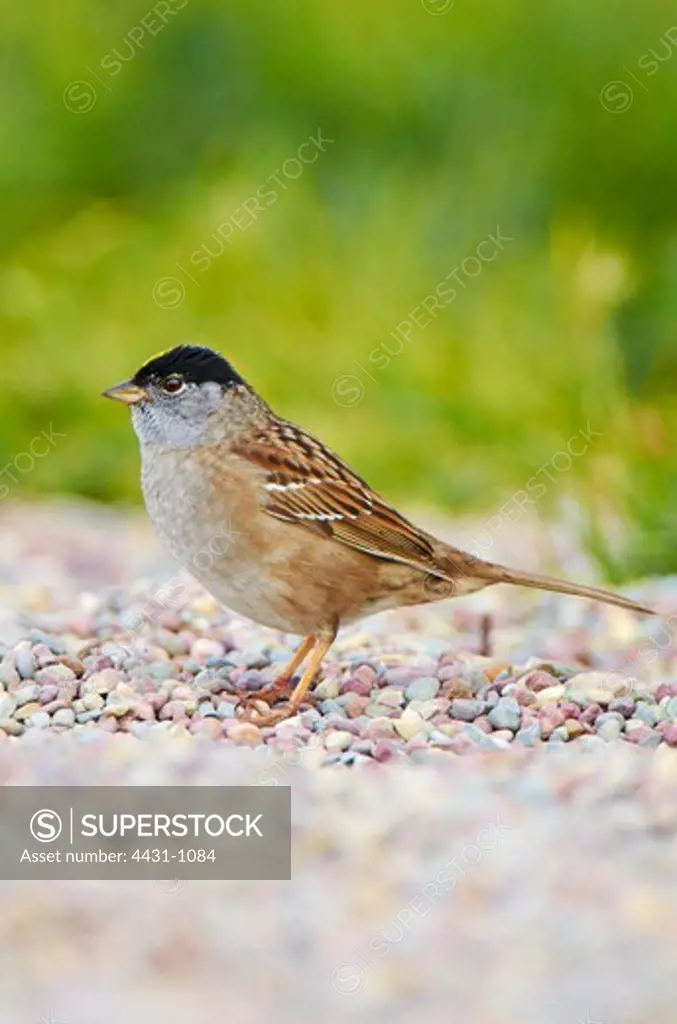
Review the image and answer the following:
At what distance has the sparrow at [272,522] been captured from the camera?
5004mm

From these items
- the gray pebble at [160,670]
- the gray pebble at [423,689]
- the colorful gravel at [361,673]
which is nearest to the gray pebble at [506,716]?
the colorful gravel at [361,673]

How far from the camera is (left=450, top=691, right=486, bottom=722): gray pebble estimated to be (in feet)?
16.4


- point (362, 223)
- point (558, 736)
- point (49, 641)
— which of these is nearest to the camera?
point (558, 736)

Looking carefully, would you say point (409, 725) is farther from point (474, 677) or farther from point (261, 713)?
point (474, 677)

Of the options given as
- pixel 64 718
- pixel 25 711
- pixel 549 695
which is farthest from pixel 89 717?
pixel 549 695

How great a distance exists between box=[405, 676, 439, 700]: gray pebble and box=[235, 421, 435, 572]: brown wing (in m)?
0.33

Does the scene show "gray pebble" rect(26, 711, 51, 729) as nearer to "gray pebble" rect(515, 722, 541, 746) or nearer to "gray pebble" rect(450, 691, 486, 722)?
"gray pebble" rect(450, 691, 486, 722)

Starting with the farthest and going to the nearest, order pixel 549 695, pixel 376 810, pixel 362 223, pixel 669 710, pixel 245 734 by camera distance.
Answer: pixel 362 223, pixel 549 695, pixel 669 710, pixel 245 734, pixel 376 810

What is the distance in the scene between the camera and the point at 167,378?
17.4 ft

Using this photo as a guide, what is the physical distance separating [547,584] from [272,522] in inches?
35.7

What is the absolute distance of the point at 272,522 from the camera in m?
5.08

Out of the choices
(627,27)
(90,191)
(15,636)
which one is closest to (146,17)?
(90,191)

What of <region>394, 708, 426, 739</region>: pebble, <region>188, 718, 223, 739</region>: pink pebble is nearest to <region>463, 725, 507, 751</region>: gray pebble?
<region>394, 708, 426, 739</region>: pebble

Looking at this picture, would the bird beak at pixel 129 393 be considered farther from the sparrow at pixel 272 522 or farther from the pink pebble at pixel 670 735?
the pink pebble at pixel 670 735
